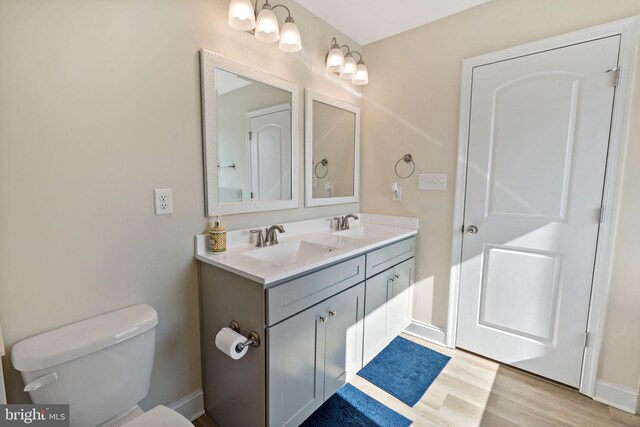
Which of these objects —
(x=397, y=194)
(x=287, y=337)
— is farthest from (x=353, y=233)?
(x=287, y=337)

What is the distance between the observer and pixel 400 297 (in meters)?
2.13

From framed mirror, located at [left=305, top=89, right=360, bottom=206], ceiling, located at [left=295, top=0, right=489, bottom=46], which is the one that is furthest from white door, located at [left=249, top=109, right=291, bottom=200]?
ceiling, located at [left=295, top=0, right=489, bottom=46]

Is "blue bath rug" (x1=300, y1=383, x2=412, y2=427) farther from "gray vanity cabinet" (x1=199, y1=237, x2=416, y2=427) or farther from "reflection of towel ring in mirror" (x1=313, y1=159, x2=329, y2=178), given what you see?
"reflection of towel ring in mirror" (x1=313, y1=159, x2=329, y2=178)

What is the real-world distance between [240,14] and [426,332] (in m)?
2.46

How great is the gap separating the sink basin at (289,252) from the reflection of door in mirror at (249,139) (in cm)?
31

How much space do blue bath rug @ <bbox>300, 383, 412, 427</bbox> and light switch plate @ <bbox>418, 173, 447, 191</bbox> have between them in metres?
1.48

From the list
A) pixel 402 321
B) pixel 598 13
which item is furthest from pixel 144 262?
pixel 598 13

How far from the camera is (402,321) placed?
7.22 feet

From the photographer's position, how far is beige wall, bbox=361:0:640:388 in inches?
61.4

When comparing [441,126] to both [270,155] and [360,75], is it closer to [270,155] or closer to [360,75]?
[360,75]

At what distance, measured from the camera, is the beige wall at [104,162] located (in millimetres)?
988

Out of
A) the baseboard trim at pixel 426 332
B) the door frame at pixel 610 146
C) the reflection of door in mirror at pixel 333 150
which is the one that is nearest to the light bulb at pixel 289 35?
the reflection of door in mirror at pixel 333 150

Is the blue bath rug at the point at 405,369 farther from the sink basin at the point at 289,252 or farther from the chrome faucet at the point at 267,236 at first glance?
the chrome faucet at the point at 267,236

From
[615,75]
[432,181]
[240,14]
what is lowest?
[432,181]
